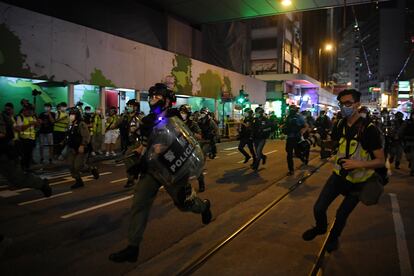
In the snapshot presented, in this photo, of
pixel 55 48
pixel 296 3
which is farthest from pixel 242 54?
pixel 55 48

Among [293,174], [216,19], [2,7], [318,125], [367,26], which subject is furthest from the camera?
[367,26]

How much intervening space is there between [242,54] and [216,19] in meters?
10.2

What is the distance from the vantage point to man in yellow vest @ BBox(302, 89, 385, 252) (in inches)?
151

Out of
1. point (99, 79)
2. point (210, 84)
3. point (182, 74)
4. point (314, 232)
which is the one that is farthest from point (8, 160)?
point (210, 84)

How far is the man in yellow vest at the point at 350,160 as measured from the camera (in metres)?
3.83

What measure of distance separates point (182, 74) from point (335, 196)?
1818 cm

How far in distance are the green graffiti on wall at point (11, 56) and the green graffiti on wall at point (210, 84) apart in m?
12.4

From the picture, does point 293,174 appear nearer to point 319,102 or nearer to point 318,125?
point 318,125

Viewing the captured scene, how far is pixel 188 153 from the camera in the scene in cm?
388

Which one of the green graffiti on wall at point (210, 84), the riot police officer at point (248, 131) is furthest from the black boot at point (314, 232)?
the green graffiti on wall at point (210, 84)

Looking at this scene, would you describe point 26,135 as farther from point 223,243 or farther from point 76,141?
point 223,243

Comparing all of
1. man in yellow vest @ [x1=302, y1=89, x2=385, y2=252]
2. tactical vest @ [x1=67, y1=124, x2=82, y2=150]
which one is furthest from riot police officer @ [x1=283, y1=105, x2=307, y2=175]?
man in yellow vest @ [x1=302, y1=89, x2=385, y2=252]

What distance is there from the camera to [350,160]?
12.5ft

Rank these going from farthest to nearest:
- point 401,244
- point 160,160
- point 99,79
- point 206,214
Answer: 1. point 99,79
2. point 206,214
3. point 401,244
4. point 160,160
